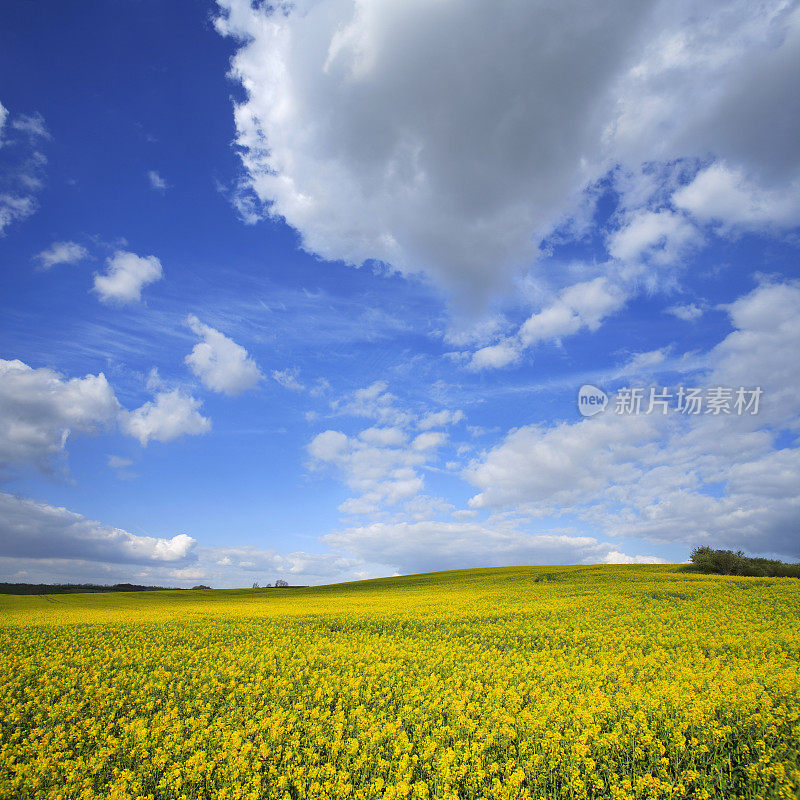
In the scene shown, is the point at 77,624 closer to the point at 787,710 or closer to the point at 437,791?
the point at 437,791

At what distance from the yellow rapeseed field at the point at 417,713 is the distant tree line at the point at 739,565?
91.9 ft

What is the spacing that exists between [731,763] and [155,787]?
9582 mm

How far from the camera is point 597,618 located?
A: 742 inches

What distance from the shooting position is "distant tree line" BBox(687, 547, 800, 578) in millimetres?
41531

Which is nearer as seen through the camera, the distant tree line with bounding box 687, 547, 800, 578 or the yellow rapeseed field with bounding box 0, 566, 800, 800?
the yellow rapeseed field with bounding box 0, 566, 800, 800

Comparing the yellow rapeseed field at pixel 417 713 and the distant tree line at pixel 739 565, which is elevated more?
the distant tree line at pixel 739 565

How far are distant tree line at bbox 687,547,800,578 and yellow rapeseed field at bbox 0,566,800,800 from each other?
28008 millimetres

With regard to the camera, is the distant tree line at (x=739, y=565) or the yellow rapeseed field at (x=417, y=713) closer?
the yellow rapeseed field at (x=417, y=713)

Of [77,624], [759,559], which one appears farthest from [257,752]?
[759,559]

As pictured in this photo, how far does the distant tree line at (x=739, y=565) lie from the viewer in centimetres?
4153

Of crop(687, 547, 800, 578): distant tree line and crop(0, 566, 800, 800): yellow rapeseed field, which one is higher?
crop(687, 547, 800, 578): distant tree line

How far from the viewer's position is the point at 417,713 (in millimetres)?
10359

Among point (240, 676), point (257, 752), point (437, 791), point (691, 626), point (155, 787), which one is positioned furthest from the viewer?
point (691, 626)

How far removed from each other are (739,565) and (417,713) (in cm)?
4214
